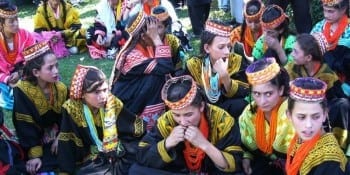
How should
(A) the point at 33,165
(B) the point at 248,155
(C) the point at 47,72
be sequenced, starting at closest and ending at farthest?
(B) the point at 248,155 → (A) the point at 33,165 → (C) the point at 47,72

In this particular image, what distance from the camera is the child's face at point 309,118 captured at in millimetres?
2869

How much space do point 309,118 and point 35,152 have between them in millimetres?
2277

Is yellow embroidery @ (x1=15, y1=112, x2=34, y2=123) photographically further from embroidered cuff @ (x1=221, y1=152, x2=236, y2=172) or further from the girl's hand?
embroidered cuff @ (x1=221, y1=152, x2=236, y2=172)

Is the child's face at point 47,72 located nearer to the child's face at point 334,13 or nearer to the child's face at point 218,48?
the child's face at point 218,48

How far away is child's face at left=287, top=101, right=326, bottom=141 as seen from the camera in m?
2.87

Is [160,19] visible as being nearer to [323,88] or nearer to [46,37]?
[323,88]

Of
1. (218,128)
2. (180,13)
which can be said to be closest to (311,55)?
(218,128)

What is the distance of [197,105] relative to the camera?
332 cm

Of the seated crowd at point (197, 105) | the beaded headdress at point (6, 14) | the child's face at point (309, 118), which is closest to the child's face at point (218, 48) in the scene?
the seated crowd at point (197, 105)

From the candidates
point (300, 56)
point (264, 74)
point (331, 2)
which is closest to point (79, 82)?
point (264, 74)

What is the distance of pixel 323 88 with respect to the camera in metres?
2.88

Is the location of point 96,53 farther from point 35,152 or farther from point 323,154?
point 323,154

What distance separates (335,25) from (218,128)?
1.72 meters

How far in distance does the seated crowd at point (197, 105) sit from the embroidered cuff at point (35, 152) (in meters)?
0.01
